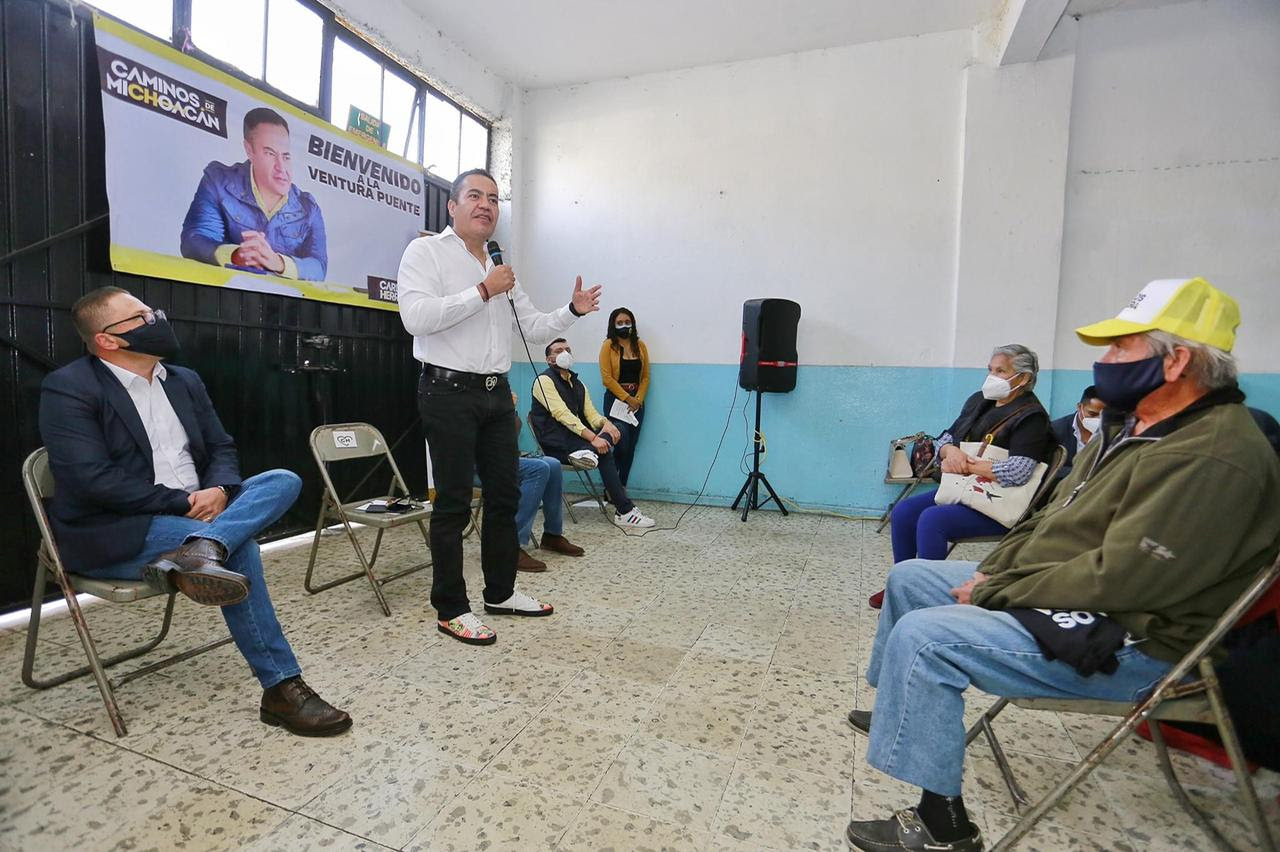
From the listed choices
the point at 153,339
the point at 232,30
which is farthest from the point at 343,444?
the point at 232,30

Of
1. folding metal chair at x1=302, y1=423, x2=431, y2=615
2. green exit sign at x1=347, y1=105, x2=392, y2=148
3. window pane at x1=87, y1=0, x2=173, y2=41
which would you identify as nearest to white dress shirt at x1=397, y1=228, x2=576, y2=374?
folding metal chair at x1=302, y1=423, x2=431, y2=615

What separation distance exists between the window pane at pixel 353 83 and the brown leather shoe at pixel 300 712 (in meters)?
3.56

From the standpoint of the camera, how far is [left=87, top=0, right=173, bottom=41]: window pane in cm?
271

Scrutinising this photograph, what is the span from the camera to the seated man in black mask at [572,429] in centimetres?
407

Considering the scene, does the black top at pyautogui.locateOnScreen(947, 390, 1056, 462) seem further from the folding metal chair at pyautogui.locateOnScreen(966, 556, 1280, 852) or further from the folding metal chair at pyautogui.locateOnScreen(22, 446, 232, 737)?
the folding metal chair at pyautogui.locateOnScreen(22, 446, 232, 737)

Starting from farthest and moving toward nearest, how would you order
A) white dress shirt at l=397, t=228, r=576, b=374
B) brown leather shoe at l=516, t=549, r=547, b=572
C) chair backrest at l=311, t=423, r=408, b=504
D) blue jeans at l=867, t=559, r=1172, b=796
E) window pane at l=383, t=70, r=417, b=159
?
window pane at l=383, t=70, r=417, b=159, brown leather shoe at l=516, t=549, r=547, b=572, chair backrest at l=311, t=423, r=408, b=504, white dress shirt at l=397, t=228, r=576, b=374, blue jeans at l=867, t=559, r=1172, b=796

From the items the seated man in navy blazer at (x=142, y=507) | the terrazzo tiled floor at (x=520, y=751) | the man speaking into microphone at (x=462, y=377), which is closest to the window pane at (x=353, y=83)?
the man speaking into microphone at (x=462, y=377)

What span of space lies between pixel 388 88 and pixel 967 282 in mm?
4357

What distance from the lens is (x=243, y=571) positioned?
1811mm

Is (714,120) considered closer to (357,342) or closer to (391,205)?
(391,205)

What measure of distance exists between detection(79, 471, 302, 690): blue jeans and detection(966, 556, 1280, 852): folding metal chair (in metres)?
1.87

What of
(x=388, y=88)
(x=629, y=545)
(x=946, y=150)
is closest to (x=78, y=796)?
(x=629, y=545)

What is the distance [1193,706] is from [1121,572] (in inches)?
12.7

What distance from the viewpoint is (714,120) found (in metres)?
5.04
